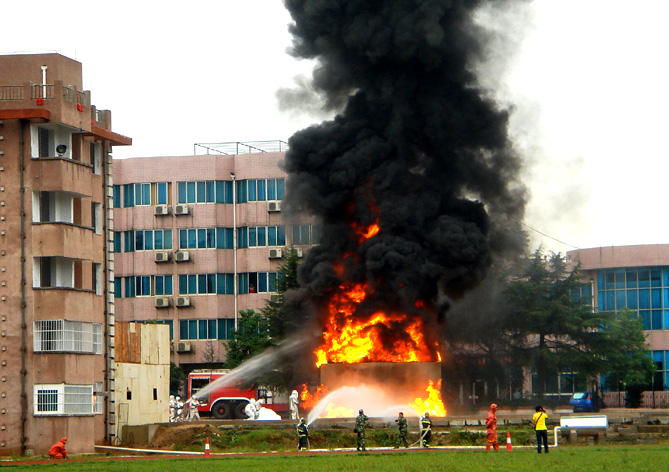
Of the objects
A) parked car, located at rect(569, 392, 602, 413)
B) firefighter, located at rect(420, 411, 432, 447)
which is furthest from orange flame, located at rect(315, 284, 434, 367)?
parked car, located at rect(569, 392, 602, 413)

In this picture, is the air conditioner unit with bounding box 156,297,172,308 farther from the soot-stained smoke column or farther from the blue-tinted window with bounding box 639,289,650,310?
the blue-tinted window with bounding box 639,289,650,310

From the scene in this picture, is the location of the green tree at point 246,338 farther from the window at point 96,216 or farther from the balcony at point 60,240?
the balcony at point 60,240

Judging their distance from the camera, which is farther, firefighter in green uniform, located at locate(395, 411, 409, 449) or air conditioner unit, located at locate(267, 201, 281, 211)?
air conditioner unit, located at locate(267, 201, 281, 211)

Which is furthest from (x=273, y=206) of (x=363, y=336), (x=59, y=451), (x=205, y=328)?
(x=59, y=451)

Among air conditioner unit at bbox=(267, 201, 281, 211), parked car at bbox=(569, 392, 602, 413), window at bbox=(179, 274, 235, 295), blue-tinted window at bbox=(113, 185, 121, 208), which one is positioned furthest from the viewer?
blue-tinted window at bbox=(113, 185, 121, 208)

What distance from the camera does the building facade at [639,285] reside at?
282 feet

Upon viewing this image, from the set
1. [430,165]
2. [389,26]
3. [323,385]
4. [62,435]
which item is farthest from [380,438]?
[389,26]

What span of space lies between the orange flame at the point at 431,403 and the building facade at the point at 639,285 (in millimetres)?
35469

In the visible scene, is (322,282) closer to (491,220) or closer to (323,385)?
(323,385)

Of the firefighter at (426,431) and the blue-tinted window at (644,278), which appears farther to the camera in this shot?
the blue-tinted window at (644,278)

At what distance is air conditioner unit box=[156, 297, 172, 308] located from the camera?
88938mm

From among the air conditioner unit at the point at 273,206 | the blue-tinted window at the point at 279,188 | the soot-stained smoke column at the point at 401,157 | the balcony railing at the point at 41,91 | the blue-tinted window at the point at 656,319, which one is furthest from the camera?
the blue-tinted window at the point at 279,188

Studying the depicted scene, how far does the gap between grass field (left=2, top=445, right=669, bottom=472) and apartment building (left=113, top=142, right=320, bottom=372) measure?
1887 inches

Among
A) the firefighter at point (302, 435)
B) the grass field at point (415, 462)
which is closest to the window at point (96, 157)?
the grass field at point (415, 462)
